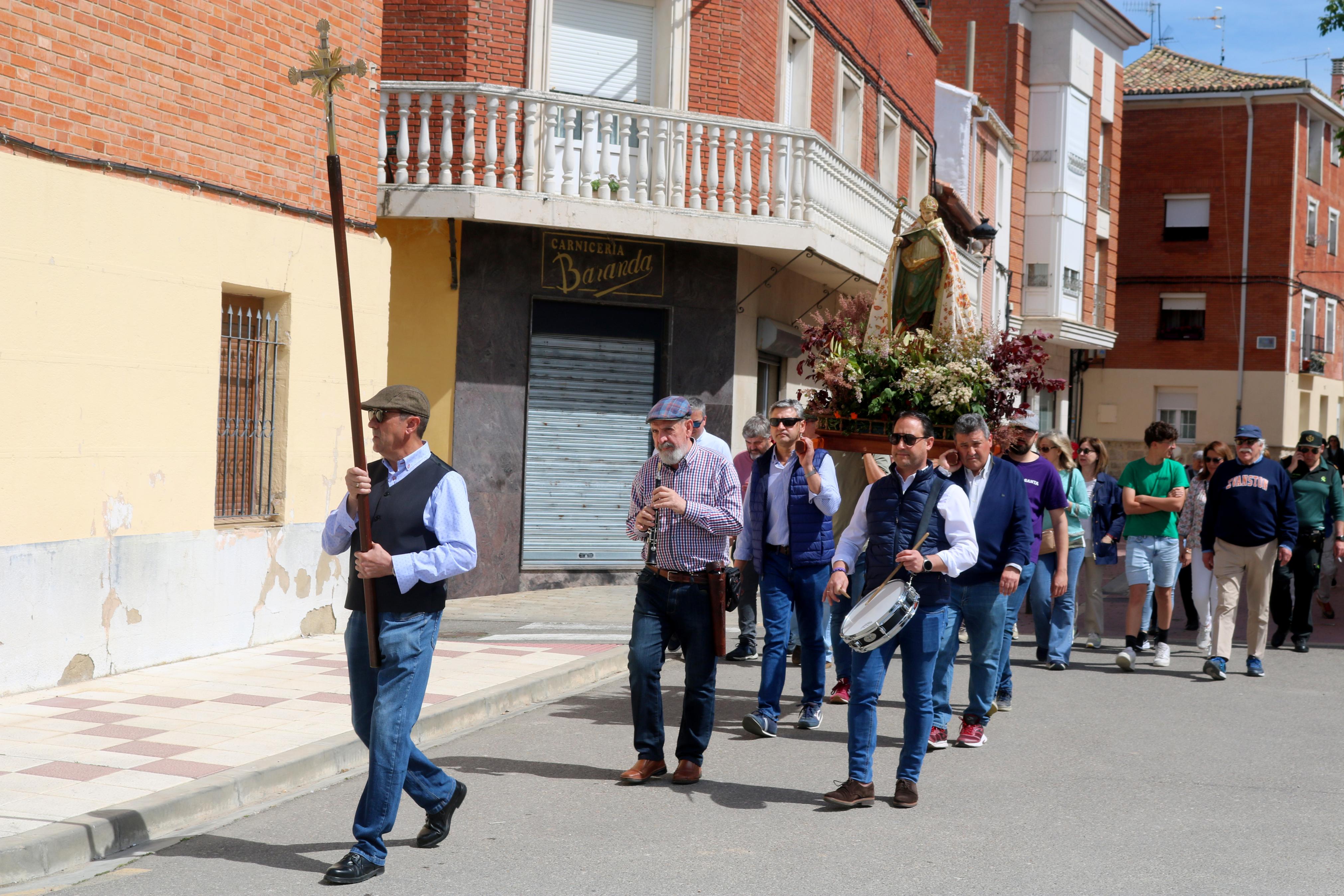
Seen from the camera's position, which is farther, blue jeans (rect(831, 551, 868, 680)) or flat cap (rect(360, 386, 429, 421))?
blue jeans (rect(831, 551, 868, 680))

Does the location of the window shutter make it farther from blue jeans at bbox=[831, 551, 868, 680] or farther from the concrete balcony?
blue jeans at bbox=[831, 551, 868, 680]

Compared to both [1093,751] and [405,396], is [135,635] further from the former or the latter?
[1093,751]

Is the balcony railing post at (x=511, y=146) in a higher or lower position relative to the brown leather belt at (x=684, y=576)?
higher

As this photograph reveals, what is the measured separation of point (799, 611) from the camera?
8.48 meters

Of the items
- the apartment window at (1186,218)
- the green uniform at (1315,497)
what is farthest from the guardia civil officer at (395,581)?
the apartment window at (1186,218)

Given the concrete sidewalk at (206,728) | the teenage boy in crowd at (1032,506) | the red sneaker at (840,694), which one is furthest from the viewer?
the red sneaker at (840,694)

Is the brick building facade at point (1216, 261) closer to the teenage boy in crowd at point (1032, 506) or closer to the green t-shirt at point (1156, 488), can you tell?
the green t-shirt at point (1156, 488)

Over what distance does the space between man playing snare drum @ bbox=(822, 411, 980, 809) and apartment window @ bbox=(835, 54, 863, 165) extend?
47.6 ft

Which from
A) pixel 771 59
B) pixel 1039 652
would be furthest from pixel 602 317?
pixel 1039 652

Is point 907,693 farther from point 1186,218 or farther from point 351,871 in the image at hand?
point 1186,218

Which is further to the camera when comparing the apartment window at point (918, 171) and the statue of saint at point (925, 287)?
the apartment window at point (918, 171)

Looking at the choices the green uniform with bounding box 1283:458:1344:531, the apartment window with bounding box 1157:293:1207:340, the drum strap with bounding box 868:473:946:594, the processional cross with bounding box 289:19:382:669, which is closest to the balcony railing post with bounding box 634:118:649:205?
the green uniform with bounding box 1283:458:1344:531

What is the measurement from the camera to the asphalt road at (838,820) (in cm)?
527

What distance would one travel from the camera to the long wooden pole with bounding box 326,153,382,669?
205 inches
